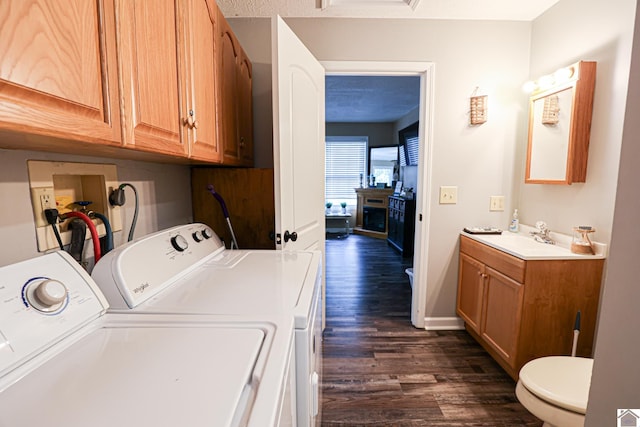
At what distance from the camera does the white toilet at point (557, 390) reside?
3.65 ft

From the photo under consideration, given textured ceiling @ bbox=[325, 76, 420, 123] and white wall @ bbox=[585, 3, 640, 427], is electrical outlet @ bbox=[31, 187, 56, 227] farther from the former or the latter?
textured ceiling @ bbox=[325, 76, 420, 123]

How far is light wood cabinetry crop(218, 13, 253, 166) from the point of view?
1.53 meters

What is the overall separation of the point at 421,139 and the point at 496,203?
2.58 feet

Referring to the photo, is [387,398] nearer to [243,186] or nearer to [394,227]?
[243,186]

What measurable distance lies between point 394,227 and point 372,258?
0.91 m

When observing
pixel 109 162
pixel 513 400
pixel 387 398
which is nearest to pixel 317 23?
pixel 109 162

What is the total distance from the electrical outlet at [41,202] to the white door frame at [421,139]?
6.13 ft

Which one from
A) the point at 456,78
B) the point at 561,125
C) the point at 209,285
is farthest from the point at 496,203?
the point at 209,285

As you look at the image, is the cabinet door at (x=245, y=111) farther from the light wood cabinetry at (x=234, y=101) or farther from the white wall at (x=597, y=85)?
the white wall at (x=597, y=85)

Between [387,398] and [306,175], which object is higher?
[306,175]

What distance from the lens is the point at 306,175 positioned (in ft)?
6.22

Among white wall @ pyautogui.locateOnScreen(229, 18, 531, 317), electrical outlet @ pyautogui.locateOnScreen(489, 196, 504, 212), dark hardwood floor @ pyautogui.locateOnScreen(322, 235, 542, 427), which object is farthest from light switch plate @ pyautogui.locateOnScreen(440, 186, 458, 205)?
dark hardwood floor @ pyautogui.locateOnScreen(322, 235, 542, 427)

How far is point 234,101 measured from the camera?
176 cm

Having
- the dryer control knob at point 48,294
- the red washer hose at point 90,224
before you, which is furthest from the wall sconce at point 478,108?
the dryer control knob at point 48,294
